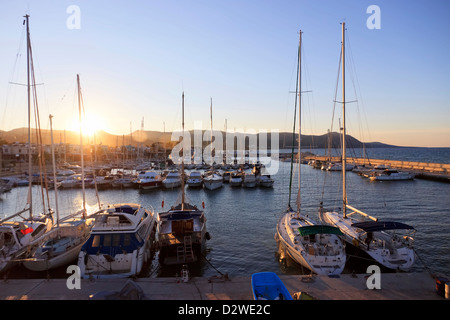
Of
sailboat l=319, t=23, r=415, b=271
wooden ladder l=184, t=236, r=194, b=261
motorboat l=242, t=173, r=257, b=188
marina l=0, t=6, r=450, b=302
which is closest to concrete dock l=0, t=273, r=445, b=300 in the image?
marina l=0, t=6, r=450, b=302

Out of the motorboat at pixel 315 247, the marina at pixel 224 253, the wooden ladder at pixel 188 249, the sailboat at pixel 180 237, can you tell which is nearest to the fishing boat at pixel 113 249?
the marina at pixel 224 253

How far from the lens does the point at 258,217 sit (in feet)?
101

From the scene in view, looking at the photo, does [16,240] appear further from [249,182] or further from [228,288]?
[249,182]

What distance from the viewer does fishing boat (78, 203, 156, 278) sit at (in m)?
14.0

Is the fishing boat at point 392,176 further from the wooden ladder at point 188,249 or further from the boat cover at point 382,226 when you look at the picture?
the wooden ladder at point 188,249

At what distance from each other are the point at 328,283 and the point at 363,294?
4.75 ft

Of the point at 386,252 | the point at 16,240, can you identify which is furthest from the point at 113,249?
the point at 386,252

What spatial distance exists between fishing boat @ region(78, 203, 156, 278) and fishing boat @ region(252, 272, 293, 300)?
6.50 m

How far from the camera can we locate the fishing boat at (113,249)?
45.8 ft

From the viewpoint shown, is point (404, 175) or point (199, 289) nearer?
point (199, 289)
